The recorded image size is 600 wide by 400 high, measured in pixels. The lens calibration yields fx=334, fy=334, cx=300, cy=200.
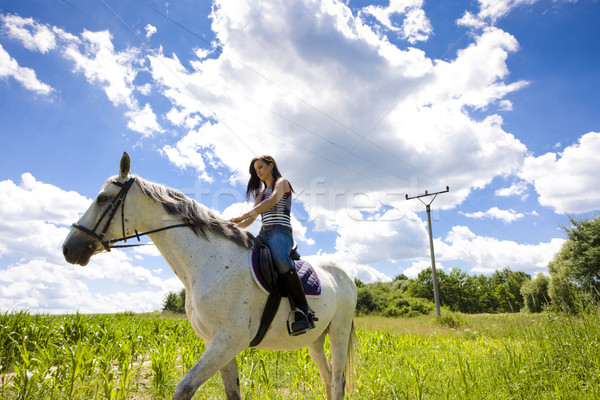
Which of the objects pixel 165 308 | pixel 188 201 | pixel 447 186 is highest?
pixel 447 186

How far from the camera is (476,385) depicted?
506 cm

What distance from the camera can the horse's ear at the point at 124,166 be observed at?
3500 millimetres

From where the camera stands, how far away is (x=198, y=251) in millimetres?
3479

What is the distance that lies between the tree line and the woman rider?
4562mm

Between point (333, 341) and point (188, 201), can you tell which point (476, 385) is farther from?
point (188, 201)

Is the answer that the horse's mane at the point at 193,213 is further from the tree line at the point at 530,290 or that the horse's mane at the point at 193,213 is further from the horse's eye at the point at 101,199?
Result: the tree line at the point at 530,290

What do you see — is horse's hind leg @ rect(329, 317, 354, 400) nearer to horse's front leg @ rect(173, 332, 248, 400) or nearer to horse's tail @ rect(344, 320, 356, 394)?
horse's tail @ rect(344, 320, 356, 394)

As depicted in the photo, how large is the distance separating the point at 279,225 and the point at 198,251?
946mm

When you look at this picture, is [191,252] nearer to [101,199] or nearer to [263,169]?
[101,199]

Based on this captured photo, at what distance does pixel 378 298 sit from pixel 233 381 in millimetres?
35456

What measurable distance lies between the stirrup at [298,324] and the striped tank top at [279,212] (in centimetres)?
100

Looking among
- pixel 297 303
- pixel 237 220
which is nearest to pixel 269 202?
pixel 237 220

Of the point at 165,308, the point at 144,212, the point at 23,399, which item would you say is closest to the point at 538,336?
the point at 144,212

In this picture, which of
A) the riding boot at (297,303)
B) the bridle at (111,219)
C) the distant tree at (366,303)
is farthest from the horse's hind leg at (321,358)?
the distant tree at (366,303)
